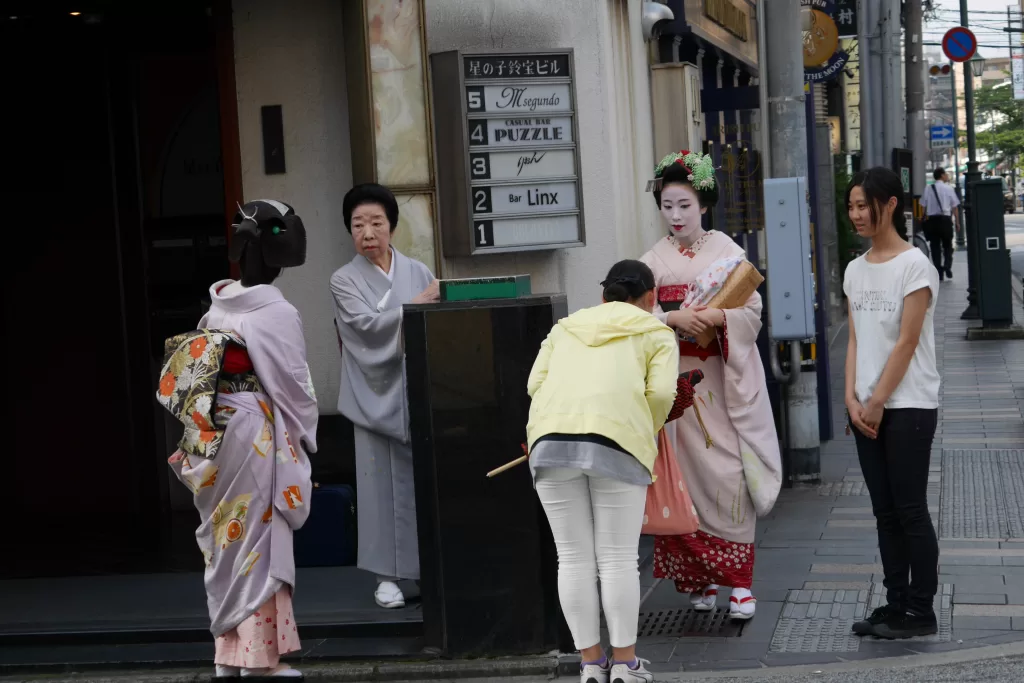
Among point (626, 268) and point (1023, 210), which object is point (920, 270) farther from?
point (1023, 210)

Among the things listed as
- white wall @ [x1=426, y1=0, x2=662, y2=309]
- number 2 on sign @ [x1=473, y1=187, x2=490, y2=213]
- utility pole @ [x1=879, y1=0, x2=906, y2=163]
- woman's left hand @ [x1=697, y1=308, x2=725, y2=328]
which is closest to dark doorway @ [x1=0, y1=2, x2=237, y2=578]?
white wall @ [x1=426, y1=0, x2=662, y2=309]

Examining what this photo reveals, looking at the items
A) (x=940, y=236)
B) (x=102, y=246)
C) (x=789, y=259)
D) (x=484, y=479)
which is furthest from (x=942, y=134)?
(x=484, y=479)

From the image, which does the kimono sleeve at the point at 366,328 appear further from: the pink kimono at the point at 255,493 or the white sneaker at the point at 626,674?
the white sneaker at the point at 626,674

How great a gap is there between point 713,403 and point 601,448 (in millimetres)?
1475

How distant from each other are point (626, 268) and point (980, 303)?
12296 millimetres

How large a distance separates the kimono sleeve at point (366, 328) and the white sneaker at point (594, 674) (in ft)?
6.17

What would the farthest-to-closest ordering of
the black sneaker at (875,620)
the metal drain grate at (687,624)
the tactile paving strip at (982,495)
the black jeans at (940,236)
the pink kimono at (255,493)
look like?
the black jeans at (940,236)
the tactile paving strip at (982,495)
the metal drain grate at (687,624)
the black sneaker at (875,620)
the pink kimono at (255,493)

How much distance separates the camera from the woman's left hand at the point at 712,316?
6110 millimetres

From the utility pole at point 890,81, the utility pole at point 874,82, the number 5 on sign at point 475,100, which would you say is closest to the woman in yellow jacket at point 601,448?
the number 5 on sign at point 475,100

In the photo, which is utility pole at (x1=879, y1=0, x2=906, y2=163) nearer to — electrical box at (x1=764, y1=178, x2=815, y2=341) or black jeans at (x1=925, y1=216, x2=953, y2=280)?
black jeans at (x1=925, y1=216, x2=953, y2=280)

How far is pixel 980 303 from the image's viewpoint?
1653cm

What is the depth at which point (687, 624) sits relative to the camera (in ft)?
20.3

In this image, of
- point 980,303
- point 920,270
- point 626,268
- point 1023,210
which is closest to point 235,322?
point 626,268

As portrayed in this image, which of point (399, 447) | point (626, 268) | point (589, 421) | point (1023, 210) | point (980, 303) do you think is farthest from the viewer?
point (1023, 210)
